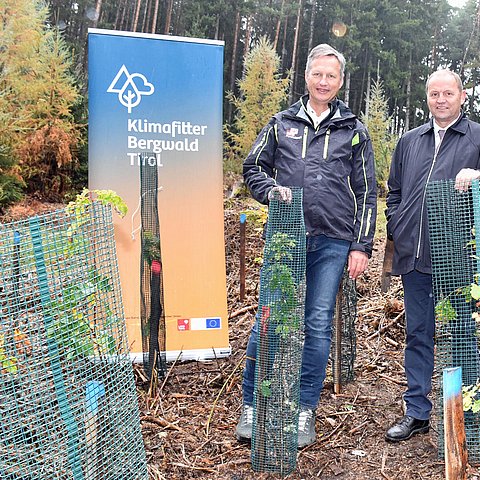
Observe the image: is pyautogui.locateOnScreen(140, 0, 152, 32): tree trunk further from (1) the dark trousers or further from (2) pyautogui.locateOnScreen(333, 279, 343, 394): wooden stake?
(1) the dark trousers

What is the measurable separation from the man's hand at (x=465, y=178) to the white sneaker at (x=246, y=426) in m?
1.63

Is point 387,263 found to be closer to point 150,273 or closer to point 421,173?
point 421,173

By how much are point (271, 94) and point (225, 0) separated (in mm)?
11730

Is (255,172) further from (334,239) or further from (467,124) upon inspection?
(467,124)

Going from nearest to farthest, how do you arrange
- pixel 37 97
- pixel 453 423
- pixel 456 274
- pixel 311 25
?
pixel 453 423 → pixel 456 274 → pixel 37 97 → pixel 311 25

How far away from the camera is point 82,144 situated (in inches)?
643

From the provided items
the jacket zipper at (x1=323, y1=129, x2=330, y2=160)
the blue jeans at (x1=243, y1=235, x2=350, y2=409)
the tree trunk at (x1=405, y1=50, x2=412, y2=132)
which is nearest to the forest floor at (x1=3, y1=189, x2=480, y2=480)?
the blue jeans at (x1=243, y1=235, x2=350, y2=409)

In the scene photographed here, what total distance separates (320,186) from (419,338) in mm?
1031

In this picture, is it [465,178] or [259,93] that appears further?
[259,93]

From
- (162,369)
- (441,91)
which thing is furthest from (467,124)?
→ (162,369)

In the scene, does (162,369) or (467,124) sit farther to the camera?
(162,369)

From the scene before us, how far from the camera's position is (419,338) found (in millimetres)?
3064

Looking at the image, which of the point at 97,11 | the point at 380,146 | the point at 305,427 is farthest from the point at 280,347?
the point at 97,11

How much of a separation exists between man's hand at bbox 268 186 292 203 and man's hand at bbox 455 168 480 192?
84 cm
